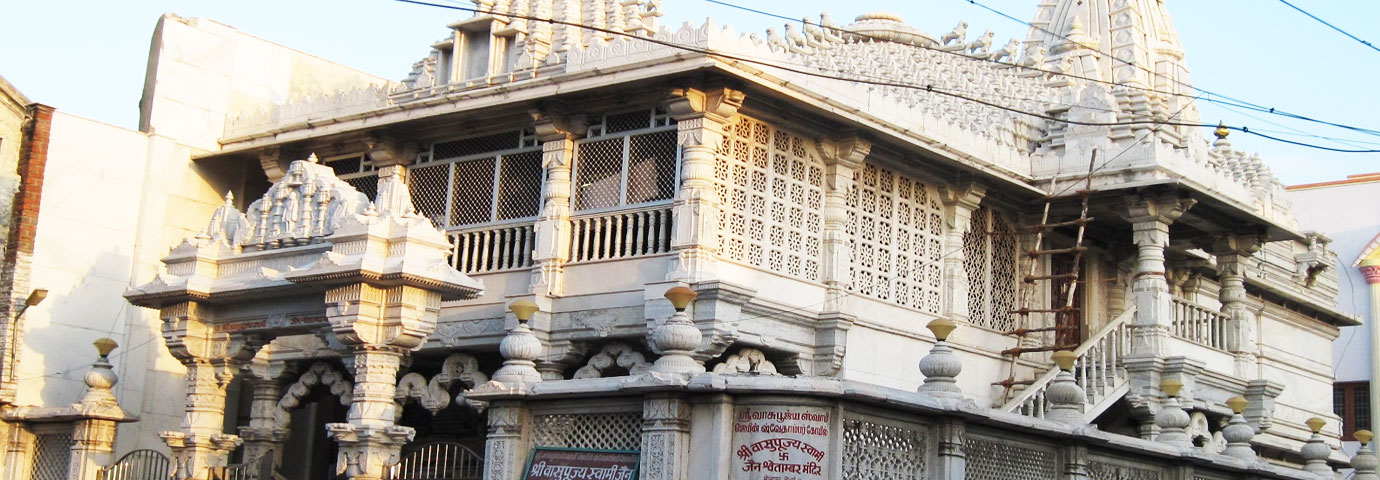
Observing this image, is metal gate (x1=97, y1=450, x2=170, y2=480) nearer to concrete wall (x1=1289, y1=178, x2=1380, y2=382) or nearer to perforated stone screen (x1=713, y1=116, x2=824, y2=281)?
perforated stone screen (x1=713, y1=116, x2=824, y2=281)

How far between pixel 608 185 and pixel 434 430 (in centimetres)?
558

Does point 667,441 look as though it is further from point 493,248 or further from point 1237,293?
point 1237,293

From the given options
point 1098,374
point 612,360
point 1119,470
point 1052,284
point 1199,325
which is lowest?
point 1119,470

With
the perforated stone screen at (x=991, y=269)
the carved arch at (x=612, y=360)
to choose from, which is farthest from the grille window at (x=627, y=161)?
the perforated stone screen at (x=991, y=269)

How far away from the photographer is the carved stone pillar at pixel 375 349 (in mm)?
15461

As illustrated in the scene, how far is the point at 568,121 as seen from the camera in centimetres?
1934

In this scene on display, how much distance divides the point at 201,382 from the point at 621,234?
4.76 meters

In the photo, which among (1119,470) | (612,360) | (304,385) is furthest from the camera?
(304,385)

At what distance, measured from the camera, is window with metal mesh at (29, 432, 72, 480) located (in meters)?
18.9

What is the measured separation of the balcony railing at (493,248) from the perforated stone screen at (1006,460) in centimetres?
668

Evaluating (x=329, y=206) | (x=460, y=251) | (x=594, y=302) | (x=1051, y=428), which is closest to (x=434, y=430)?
(x=460, y=251)

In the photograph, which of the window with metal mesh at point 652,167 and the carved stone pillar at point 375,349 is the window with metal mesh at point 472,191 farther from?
the carved stone pillar at point 375,349

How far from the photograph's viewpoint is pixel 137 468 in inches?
740

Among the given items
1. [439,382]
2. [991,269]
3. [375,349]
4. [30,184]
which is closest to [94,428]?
[439,382]
